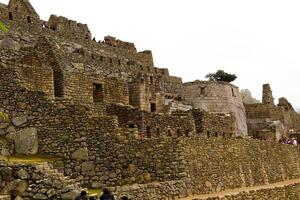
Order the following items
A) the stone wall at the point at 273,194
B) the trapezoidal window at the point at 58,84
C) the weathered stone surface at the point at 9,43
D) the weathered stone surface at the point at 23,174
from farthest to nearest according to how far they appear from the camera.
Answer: the weathered stone surface at the point at 9,43
the stone wall at the point at 273,194
the trapezoidal window at the point at 58,84
the weathered stone surface at the point at 23,174

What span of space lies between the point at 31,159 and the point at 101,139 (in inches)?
110

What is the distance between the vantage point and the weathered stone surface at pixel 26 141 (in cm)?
2091

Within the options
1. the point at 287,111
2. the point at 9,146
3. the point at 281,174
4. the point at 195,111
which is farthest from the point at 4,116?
the point at 287,111

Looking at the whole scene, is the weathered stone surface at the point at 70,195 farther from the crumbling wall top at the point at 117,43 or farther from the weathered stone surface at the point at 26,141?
the crumbling wall top at the point at 117,43

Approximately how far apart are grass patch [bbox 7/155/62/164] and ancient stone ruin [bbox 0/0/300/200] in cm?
25

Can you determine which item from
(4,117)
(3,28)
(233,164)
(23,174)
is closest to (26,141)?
(4,117)

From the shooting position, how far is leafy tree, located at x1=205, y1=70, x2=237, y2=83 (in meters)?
76.2

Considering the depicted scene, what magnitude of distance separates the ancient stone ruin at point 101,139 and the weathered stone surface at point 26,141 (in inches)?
1.4

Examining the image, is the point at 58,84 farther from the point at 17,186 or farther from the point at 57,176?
the point at 17,186

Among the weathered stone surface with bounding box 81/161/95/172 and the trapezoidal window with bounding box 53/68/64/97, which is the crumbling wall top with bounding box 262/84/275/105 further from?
the weathered stone surface with bounding box 81/161/95/172

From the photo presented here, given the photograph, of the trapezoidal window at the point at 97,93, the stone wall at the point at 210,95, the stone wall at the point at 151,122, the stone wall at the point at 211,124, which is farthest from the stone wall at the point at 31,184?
the stone wall at the point at 210,95

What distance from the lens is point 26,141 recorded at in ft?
69.3

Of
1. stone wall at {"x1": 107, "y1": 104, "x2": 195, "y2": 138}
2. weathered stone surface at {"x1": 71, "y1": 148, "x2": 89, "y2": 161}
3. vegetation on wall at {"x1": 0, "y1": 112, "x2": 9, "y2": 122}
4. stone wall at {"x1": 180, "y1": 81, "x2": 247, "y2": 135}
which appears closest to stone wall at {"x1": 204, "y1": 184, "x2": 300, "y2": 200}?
stone wall at {"x1": 107, "y1": 104, "x2": 195, "y2": 138}

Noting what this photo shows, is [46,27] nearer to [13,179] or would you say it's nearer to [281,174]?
[281,174]
